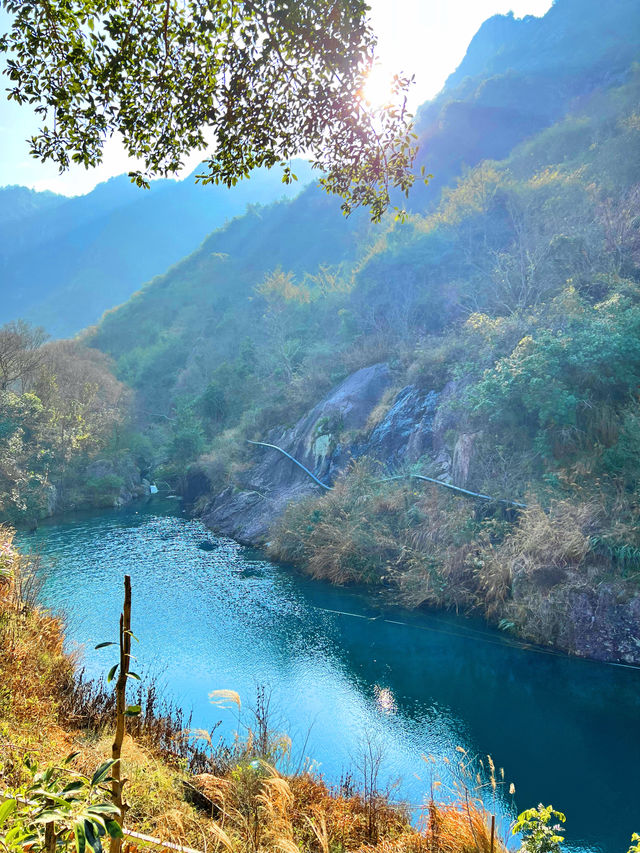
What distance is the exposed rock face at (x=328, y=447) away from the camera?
17531mm

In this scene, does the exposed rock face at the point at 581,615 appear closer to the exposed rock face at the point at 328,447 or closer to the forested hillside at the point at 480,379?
the forested hillside at the point at 480,379

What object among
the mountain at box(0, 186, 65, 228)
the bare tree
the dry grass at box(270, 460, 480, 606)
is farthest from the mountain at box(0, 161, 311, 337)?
the dry grass at box(270, 460, 480, 606)

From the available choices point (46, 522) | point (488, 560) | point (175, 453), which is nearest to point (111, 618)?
point (488, 560)

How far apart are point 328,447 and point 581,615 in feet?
36.3

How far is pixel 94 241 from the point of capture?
9412 cm

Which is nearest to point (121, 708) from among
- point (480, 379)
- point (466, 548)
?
point (466, 548)

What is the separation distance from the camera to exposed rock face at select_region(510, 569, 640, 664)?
9.45 metres

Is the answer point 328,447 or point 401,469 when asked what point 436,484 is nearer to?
point 401,469

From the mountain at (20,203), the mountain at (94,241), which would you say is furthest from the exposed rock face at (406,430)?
the mountain at (20,203)

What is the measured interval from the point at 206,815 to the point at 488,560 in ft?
25.9

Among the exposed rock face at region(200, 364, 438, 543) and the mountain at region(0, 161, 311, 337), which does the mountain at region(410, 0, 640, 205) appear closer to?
the exposed rock face at region(200, 364, 438, 543)

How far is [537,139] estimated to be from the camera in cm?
3219

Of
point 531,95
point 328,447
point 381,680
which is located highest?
point 531,95

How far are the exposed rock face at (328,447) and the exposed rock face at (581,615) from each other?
6.53 meters
